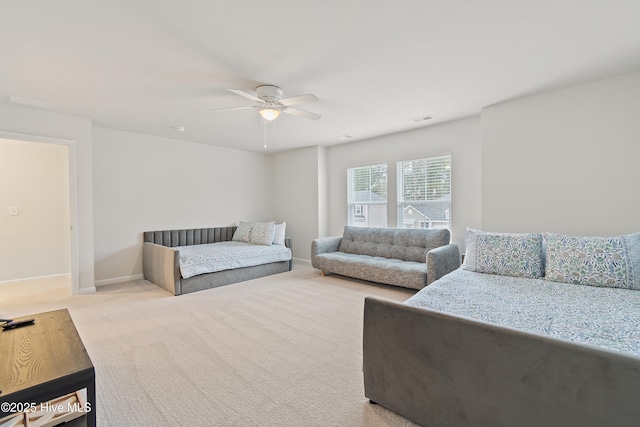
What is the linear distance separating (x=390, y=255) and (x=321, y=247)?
4.12ft

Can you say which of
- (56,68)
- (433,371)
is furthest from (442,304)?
(56,68)

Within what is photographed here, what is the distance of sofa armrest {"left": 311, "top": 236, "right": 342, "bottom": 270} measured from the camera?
5.09 metres

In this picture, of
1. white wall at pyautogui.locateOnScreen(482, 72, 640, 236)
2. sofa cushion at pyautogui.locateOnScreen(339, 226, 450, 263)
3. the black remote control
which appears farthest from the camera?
sofa cushion at pyautogui.locateOnScreen(339, 226, 450, 263)

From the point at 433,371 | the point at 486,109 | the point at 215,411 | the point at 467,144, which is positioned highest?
the point at 486,109

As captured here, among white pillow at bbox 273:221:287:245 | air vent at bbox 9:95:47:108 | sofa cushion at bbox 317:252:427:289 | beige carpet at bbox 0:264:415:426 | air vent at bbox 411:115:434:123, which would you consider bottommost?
beige carpet at bbox 0:264:415:426

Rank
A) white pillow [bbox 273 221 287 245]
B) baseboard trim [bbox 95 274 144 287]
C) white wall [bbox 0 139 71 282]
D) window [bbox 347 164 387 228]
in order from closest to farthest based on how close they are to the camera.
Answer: baseboard trim [bbox 95 274 144 287], white wall [bbox 0 139 71 282], window [bbox 347 164 387 228], white pillow [bbox 273 221 287 245]

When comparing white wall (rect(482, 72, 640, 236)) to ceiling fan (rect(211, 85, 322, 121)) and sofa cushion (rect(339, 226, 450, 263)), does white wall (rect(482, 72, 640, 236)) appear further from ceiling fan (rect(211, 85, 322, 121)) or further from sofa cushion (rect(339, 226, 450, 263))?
ceiling fan (rect(211, 85, 322, 121))

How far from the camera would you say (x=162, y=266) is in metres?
4.26

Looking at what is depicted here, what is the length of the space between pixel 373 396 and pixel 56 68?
12.3 feet

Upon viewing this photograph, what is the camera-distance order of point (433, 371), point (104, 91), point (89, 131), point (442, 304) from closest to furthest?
point (433, 371), point (442, 304), point (104, 91), point (89, 131)

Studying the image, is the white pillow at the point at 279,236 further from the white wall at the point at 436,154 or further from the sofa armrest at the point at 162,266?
the sofa armrest at the point at 162,266

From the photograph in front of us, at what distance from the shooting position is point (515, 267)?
8.88 feet

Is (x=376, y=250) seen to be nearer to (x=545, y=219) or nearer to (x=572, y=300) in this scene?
(x=545, y=219)

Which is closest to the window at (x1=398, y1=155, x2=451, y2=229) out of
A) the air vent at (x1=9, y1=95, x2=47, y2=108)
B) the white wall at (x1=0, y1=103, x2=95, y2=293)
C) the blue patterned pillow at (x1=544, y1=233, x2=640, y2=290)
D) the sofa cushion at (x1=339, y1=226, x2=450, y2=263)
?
the sofa cushion at (x1=339, y1=226, x2=450, y2=263)
